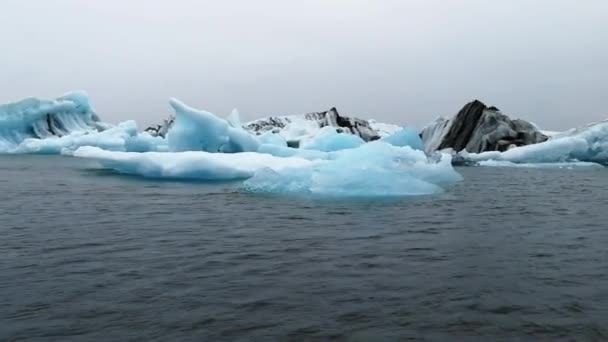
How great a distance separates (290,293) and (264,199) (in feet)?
24.5

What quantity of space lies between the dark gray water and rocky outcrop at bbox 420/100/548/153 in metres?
23.7

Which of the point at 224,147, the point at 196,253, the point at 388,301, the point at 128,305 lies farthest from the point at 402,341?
the point at 224,147

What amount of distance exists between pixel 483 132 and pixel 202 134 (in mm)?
17817

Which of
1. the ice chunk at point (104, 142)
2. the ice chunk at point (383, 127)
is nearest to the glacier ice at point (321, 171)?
the ice chunk at point (104, 142)

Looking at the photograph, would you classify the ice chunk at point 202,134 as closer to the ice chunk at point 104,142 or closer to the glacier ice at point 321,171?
the glacier ice at point 321,171

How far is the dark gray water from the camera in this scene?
4332 mm

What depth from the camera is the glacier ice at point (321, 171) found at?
13133 millimetres

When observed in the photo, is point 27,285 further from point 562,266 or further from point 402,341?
point 562,266

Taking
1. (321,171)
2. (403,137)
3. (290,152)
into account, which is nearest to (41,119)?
(290,152)

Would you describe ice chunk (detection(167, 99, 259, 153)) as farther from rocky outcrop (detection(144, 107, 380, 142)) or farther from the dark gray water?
rocky outcrop (detection(144, 107, 380, 142))

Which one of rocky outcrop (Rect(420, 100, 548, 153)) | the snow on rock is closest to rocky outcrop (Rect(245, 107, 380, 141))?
the snow on rock

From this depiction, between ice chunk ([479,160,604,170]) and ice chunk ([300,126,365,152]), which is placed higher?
ice chunk ([300,126,365,152])

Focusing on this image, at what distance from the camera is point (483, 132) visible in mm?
34531

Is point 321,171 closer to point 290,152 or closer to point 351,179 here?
point 351,179
